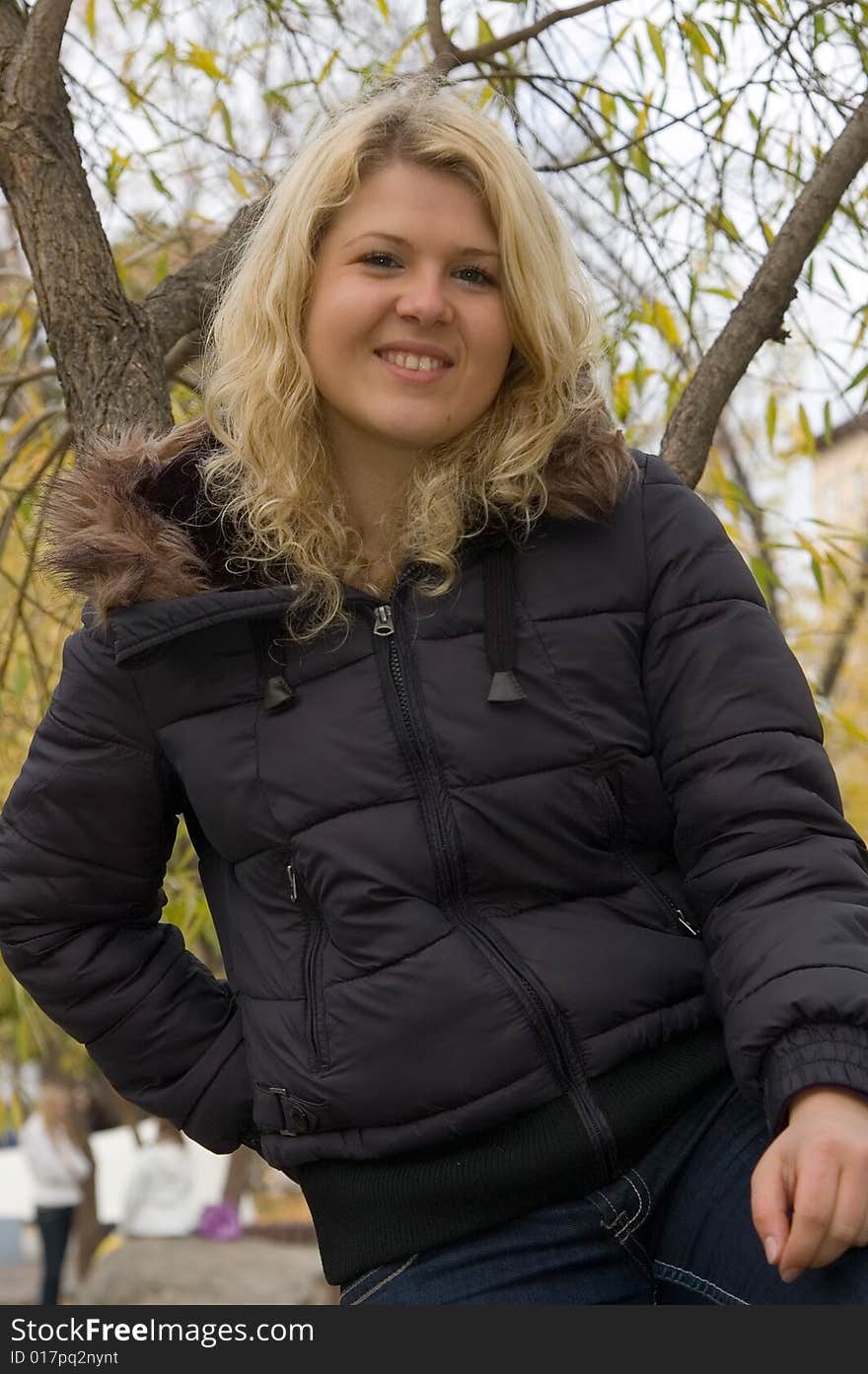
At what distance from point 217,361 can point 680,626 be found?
2.36 ft

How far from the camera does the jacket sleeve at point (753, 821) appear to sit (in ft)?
4.52

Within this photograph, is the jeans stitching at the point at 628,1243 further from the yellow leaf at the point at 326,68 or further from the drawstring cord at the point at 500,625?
the yellow leaf at the point at 326,68

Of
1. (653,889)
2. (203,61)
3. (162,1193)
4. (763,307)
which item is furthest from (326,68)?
(162,1193)

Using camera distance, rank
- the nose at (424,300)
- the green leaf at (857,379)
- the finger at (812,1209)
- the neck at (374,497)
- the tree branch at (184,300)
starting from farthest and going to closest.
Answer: the green leaf at (857,379) → the tree branch at (184,300) → the neck at (374,497) → the nose at (424,300) → the finger at (812,1209)

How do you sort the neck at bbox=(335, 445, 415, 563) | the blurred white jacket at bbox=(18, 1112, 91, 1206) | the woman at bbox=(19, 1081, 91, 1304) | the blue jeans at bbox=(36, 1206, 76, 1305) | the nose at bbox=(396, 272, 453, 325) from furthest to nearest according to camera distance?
the blurred white jacket at bbox=(18, 1112, 91, 1206) → the woman at bbox=(19, 1081, 91, 1304) → the blue jeans at bbox=(36, 1206, 76, 1305) → the neck at bbox=(335, 445, 415, 563) → the nose at bbox=(396, 272, 453, 325)

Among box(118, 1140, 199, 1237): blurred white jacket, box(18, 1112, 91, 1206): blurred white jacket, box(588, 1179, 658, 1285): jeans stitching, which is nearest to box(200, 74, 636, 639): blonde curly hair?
box(588, 1179, 658, 1285): jeans stitching

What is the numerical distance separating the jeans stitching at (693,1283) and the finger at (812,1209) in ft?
0.54

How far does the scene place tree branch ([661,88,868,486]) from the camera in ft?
7.11

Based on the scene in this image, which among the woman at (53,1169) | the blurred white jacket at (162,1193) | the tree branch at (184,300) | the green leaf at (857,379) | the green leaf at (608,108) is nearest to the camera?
the tree branch at (184,300)

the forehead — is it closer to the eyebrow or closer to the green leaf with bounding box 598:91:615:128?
the eyebrow

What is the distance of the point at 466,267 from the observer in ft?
5.75

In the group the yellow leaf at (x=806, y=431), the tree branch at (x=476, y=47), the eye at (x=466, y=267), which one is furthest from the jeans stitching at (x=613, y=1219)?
the tree branch at (x=476, y=47)

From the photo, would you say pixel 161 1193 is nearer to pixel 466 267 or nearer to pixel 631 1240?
pixel 631 1240

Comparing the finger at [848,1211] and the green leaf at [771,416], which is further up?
the green leaf at [771,416]
